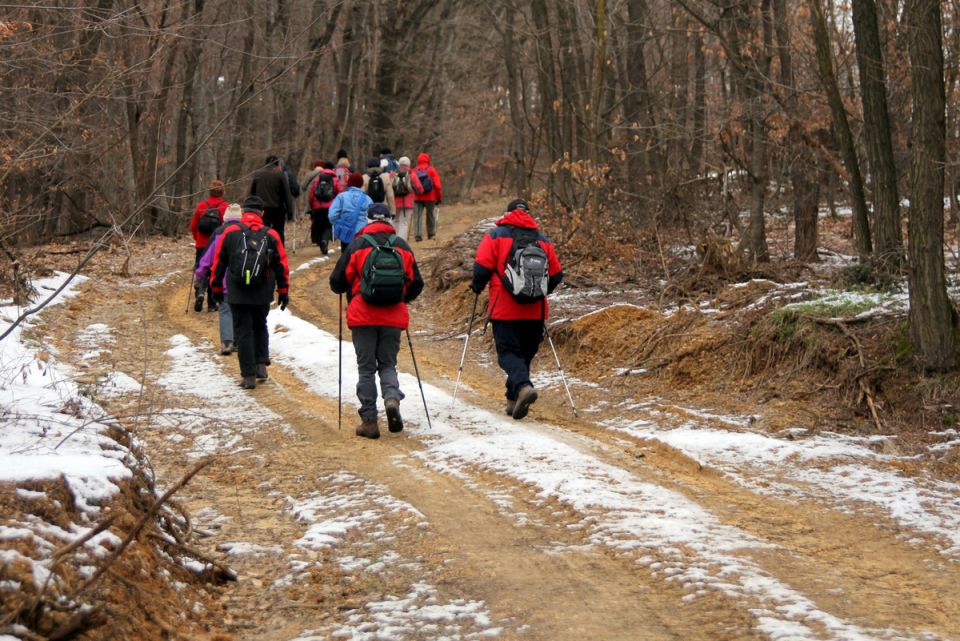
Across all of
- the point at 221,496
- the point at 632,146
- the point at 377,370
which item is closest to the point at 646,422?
the point at 377,370

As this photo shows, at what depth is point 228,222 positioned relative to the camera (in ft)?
42.2

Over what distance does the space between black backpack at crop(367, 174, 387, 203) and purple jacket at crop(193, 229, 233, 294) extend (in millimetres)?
5498

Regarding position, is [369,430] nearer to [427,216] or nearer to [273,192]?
[273,192]

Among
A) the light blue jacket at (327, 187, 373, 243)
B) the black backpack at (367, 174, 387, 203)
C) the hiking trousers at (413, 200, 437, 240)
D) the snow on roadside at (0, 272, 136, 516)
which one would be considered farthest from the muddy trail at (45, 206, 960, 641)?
the hiking trousers at (413, 200, 437, 240)

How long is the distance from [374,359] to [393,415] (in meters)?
0.61

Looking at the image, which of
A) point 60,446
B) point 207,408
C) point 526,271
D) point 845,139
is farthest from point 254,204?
point 845,139

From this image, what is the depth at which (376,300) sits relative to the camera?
9.55 metres

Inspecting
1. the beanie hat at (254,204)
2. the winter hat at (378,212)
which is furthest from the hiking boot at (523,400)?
the beanie hat at (254,204)

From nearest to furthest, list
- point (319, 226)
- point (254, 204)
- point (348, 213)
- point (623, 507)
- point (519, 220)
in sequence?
point (623, 507), point (519, 220), point (254, 204), point (348, 213), point (319, 226)

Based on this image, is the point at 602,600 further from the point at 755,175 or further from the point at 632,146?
the point at 632,146

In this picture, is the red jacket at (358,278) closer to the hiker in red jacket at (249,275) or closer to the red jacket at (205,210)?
the hiker in red jacket at (249,275)

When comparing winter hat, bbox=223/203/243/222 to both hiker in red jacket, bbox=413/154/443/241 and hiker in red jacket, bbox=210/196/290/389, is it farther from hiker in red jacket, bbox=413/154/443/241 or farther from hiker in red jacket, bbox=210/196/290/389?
hiker in red jacket, bbox=413/154/443/241

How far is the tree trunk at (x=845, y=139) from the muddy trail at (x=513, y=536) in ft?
11.6

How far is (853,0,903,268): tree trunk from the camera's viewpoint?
11633mm
